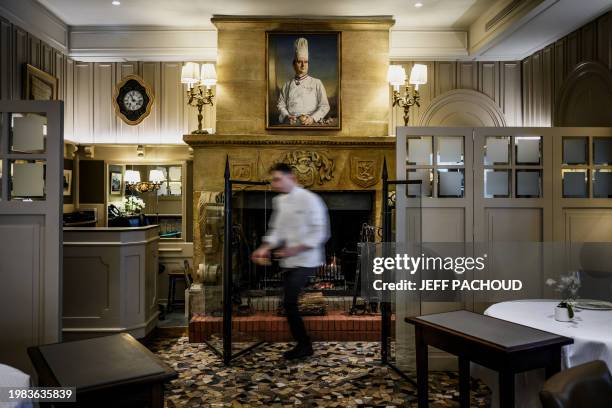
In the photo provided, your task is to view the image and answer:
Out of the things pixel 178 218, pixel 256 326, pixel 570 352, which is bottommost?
pixel 256 326

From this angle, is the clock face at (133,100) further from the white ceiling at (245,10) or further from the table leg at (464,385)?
the table leg at (464,385)

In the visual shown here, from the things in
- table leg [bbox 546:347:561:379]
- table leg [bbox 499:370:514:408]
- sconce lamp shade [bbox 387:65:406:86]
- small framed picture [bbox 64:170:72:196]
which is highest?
sconce lamp shade [bbox 387:65:406:86]

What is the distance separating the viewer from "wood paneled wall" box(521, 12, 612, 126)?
445 cm

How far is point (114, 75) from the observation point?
6125 millimetres

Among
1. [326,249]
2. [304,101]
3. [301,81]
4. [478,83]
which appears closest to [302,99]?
[304,101]

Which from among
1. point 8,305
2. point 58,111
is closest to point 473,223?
point 58,111

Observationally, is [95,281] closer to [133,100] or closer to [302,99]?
[133,100]

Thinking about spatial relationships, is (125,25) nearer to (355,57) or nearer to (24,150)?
(355,57)

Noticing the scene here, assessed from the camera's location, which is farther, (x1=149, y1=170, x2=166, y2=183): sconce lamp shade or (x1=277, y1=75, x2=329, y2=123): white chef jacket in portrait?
(x1=149, y1=170, x2=166, y2=183): sconce lamp shade

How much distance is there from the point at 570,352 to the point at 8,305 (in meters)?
3.21

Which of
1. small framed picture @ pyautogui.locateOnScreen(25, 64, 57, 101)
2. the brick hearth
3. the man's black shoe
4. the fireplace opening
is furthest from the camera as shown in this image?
the fireplace opening

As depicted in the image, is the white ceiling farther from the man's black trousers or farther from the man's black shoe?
the man's black shoe

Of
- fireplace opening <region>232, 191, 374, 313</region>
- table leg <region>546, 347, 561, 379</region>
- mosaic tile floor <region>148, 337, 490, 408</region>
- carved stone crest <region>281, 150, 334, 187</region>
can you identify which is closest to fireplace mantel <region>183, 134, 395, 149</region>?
carved stone crest <region>281, 150, 334, 187</region>

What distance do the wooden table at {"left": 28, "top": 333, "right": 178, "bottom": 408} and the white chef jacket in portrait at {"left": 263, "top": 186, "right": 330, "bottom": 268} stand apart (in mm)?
1969
